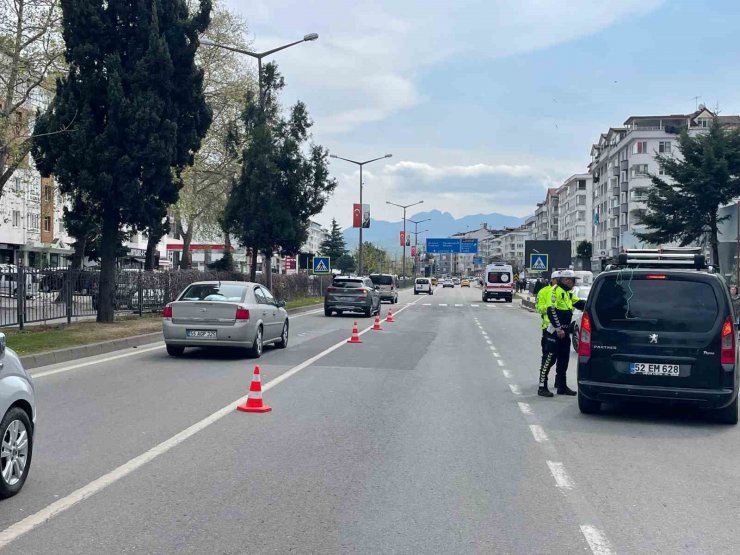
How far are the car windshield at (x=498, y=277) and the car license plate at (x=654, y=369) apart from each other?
50.3 m

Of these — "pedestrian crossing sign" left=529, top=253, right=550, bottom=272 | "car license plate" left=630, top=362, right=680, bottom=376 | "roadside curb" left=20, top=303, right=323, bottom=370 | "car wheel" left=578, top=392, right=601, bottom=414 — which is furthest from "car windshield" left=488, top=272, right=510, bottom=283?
"car license plate" left=630, top=362, right=680, bottom=376

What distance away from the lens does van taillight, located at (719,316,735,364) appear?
9172mm

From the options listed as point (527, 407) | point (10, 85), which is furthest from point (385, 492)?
point (10, 85)

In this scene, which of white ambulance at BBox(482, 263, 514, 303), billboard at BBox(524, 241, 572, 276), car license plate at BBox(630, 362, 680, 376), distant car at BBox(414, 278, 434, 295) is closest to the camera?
car license plate at BBox(630, 362, 680, 376)

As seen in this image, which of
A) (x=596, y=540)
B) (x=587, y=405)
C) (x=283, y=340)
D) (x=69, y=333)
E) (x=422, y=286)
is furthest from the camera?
(x=422, y=286)

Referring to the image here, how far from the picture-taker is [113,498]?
→ 233 inches

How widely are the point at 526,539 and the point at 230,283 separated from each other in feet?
39.9

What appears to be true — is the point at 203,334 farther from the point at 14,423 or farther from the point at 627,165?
the point at 627,165

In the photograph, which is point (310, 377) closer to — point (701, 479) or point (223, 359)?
point (223, 359)

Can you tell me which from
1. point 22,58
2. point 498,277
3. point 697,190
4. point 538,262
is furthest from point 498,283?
point 22,58

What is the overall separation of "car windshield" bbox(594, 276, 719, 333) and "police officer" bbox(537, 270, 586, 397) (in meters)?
1.46

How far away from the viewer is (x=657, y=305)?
31.0 ft

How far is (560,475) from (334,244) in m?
125

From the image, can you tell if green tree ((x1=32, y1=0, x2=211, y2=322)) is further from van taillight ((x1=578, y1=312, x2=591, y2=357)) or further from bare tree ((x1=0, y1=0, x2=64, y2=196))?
van taillight ((x1=578, y1=312, x2=591, y2=357))
